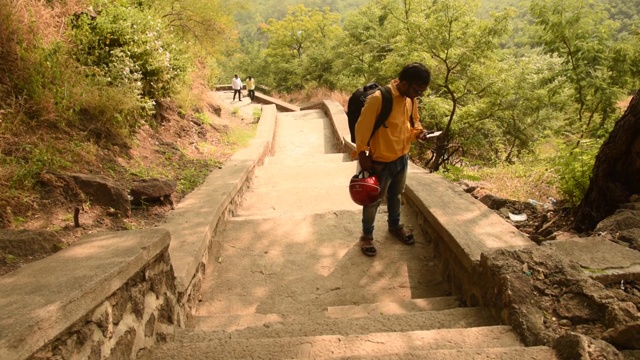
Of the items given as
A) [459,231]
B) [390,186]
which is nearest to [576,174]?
[459,231]

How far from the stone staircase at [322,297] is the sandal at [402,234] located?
63mm

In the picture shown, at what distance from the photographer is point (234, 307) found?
344 cm

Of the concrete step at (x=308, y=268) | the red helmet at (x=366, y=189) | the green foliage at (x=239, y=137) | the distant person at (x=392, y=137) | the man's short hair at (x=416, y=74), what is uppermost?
the man's short hair at (x=416, y=74)

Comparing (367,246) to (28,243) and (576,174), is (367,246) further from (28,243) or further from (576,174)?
(28,243)

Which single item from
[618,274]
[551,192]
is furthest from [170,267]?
[551,192]

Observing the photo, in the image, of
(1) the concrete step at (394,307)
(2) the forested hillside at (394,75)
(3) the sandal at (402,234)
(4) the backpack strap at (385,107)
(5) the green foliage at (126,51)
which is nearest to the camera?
(1) the concrete step at (394,307)

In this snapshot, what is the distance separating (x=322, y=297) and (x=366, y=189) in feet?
3.26

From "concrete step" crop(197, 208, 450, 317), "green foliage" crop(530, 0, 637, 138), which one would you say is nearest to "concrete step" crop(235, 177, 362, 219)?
"concrete step" crop(197, 208, 450, 317)

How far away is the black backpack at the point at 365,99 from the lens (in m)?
3.42

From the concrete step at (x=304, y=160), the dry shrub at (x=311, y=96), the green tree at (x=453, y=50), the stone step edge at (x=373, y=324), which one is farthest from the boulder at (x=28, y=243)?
the dry shrub at (x=311, y=96)

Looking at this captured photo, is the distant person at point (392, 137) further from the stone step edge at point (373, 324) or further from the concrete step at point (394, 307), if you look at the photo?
the stone step edge at point (373, 324)

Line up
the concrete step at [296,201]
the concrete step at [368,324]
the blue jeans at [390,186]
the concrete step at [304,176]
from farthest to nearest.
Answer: the concrete step at [304,176]
the concrete step at [296,201]
the blue jeans at [390,186]
the concrete step at [368,324]

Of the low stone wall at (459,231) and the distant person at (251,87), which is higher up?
the distant person at (251,87)

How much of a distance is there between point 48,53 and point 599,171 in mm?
A: 5771
